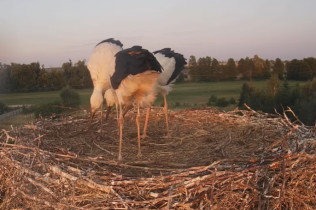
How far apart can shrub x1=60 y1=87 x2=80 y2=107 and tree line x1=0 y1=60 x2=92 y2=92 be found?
0.31m

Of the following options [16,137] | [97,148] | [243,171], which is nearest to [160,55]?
[97,148]

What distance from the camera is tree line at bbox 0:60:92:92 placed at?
1010cm

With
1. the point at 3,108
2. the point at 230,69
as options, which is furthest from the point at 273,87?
the point at 3,108

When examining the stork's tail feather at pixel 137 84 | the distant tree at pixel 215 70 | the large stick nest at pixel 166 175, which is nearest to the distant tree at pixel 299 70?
the distant tree at pixel 215 70

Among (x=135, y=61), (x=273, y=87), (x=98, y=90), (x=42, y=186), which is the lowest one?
(x=42, y=186)

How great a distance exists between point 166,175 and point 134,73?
3.48ft

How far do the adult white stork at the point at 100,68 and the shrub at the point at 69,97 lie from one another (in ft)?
17.8

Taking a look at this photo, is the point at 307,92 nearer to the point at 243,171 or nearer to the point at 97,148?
the point at 97,148

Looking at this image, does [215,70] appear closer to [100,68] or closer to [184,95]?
[184,95]

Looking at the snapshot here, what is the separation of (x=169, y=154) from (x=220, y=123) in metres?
1.41

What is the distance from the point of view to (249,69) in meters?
15.0

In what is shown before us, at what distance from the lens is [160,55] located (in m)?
4.50

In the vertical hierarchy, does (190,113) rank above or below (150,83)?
below

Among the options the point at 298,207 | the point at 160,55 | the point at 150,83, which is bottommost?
the point at 298,207
